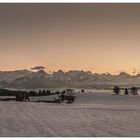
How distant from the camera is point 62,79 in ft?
11.9

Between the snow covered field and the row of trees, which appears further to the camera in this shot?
the row of trees

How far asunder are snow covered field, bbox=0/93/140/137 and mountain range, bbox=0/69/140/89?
0.13 meters

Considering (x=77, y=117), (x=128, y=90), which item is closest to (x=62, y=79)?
(x=77, y=117)

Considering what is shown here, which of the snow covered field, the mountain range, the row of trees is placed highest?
the mountain range

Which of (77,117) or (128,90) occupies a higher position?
(128,90)

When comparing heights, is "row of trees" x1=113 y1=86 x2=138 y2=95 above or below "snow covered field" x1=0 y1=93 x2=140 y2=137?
above

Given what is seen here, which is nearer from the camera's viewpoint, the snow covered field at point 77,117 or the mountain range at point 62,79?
the snow covered field at point 77,117

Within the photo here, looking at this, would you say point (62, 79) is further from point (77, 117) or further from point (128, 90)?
point (128, 90)

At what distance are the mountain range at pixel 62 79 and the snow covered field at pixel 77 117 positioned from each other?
13 centimetres

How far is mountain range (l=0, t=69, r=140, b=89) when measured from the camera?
361cm

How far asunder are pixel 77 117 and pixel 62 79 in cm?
43

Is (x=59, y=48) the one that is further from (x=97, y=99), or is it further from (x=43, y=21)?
(x=97, y=99)

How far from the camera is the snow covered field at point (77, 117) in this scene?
10.5 ft

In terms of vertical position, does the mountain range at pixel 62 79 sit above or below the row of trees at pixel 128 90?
above
